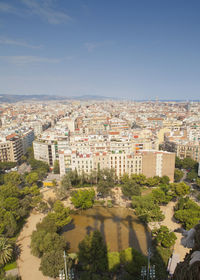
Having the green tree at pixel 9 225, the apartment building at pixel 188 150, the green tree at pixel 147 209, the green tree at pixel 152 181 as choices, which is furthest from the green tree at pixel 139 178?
the green tree at pixel 9 225

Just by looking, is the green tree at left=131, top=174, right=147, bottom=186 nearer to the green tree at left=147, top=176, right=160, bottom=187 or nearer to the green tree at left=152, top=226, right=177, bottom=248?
the green tree at left=147, top=176, right=160, bottom=187

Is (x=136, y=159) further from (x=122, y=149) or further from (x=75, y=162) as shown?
(x=75, y=162)

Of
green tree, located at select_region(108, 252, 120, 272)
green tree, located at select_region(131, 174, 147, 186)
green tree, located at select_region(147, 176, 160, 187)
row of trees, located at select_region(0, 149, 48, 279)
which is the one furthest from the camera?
green tree, located at select_region(131, 174, 147, 186)

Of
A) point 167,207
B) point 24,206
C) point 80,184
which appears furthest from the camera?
point 80,184

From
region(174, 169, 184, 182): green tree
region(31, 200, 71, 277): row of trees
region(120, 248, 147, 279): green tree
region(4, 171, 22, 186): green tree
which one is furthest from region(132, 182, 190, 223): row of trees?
region(4, 171, 22, 186): green tree

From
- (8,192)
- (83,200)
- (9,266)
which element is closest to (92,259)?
(9,266)

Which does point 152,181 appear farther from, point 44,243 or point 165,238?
point 44,243

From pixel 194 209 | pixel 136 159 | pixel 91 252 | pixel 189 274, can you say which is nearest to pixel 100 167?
pixel 136 159
